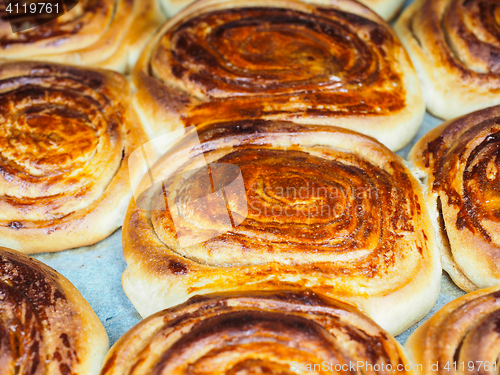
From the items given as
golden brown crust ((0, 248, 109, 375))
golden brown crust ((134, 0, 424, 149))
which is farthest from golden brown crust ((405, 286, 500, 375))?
golden brown crust ((0, 248, 109, 375))

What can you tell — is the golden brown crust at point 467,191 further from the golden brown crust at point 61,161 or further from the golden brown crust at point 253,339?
the golden brown crust at point 61,161

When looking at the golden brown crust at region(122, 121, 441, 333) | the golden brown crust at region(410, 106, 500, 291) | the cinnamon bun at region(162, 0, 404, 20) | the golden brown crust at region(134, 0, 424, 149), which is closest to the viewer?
the golden brown crust at region(122, 121, 441, 333)

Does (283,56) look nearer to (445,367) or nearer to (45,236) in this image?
(45,236)

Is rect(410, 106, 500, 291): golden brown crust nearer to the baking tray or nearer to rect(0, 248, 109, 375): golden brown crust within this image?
the baking tray

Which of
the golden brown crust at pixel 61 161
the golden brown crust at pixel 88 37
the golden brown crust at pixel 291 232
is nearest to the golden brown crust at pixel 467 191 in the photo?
the golden brown crust at pixel 291 232

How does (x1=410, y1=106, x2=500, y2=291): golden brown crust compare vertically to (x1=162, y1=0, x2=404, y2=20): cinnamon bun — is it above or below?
below

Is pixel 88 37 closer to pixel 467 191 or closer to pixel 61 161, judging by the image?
pixel 61 161
